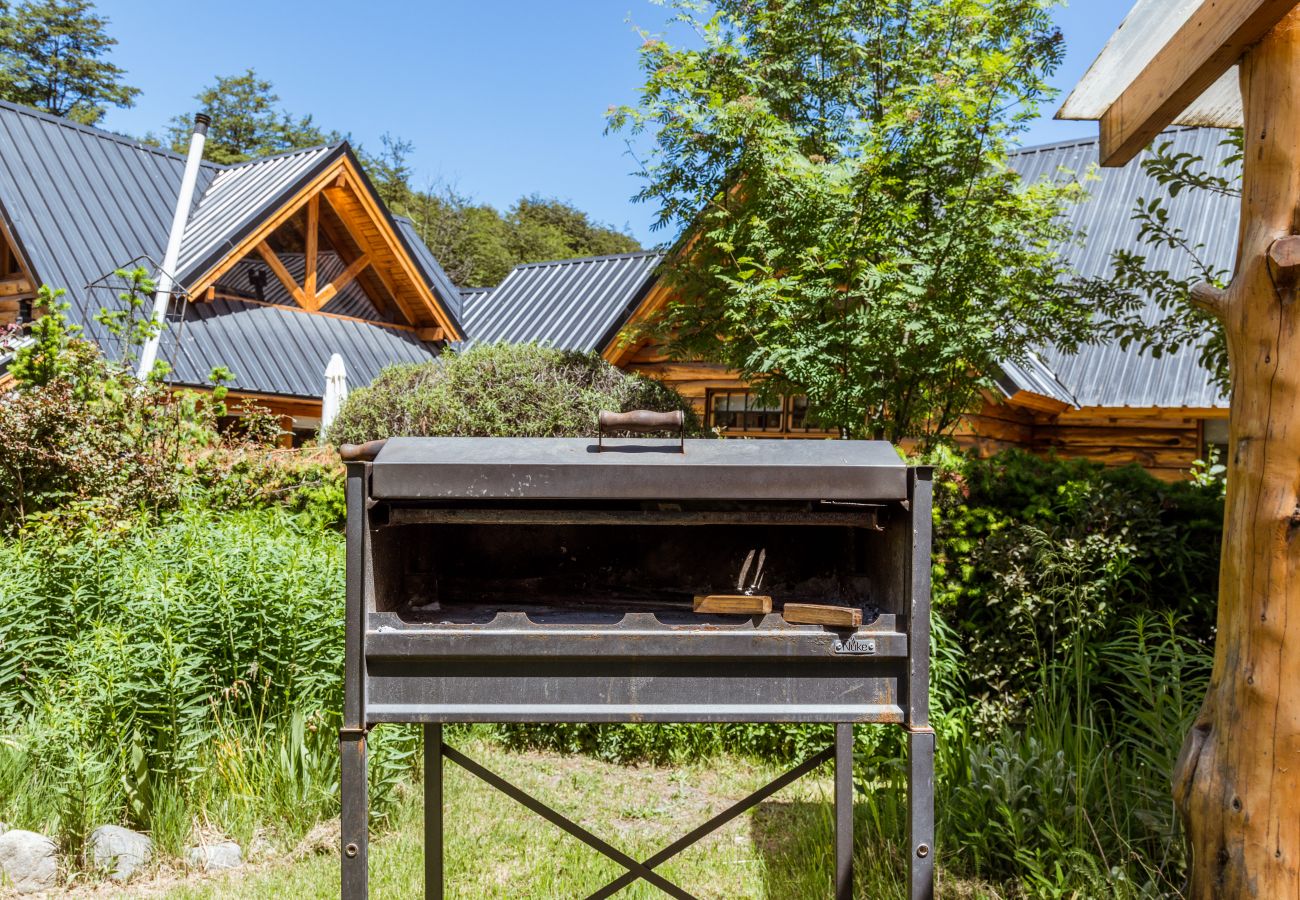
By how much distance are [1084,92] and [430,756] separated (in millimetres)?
3116

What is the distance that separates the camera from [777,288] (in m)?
6.13

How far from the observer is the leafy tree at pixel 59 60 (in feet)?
97.9

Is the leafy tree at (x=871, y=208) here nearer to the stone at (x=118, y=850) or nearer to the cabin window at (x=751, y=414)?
the cabin window at (x=751, y=414)

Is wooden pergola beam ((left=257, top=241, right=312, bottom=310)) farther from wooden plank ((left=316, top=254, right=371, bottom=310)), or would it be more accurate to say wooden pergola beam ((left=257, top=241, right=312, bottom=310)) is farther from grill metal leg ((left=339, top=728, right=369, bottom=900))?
grill metal leg ((left=339, top=728, right=369, bottom=900))

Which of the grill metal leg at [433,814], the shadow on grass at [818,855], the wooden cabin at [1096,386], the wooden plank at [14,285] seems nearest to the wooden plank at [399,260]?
the wooden plank at [14,285]

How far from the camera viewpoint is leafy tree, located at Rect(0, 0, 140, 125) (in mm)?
29828

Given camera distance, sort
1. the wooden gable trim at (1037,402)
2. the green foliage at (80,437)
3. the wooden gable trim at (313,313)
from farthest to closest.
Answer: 1. the wooden gable trim at (313,313)
2. the wooden gable trim at (1037,402)
3. the green foliage at (80,437)

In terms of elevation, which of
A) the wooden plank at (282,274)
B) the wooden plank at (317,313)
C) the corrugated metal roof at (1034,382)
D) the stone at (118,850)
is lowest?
the stone at (118,850)

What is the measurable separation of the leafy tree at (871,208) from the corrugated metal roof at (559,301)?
7367mm

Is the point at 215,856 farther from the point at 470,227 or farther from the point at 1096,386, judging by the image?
the point at 470,227

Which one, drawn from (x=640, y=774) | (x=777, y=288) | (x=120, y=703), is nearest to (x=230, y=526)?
(x=120, y=703)

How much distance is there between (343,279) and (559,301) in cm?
369

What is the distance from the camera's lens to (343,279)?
1440cm

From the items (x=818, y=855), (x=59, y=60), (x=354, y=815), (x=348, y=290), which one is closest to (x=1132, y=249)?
(x=818, y=855)
